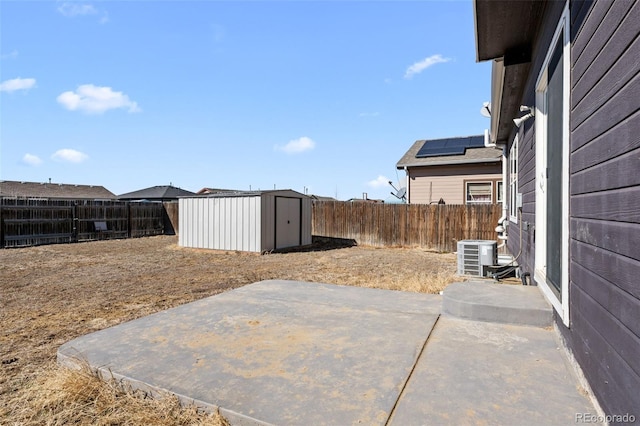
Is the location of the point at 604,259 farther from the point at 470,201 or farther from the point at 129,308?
the point at 470,201

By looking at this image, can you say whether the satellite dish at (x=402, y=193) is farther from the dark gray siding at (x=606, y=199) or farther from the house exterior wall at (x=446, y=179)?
the dark gray siding at (x=606, y=199)

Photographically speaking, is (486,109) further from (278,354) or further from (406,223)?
(406,223)

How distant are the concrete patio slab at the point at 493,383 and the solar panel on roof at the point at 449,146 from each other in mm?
12227

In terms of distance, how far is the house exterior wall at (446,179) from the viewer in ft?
43.6

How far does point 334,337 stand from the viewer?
8.68 feet

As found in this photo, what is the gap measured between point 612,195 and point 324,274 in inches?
257

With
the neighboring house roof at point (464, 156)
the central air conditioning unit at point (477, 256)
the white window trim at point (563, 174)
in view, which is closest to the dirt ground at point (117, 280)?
the central air conditioning unit at point (477, 256)

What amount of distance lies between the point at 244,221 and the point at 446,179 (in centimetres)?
798

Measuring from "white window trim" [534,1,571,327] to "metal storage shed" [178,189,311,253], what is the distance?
9.00m

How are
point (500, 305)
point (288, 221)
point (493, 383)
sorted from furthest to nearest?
point (288, 221) → point (500, 305) → point (493, 383)

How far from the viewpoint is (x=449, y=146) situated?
569 inches

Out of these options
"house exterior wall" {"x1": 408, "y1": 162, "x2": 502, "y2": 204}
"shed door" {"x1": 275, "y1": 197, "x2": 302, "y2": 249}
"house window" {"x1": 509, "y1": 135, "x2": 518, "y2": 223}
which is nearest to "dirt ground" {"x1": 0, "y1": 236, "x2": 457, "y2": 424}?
"shed door" {"x1": 275, "y1": 197, "x2": 302, "y2": 249}

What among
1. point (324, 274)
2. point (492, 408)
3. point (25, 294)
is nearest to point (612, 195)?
point (492, 408)

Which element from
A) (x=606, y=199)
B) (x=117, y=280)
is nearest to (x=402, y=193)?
(x=117, y=280)
